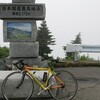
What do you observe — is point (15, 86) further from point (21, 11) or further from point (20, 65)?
point (21, 11)

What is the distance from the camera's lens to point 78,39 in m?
67.1

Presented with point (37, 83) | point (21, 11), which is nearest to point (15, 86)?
point (37, 83)

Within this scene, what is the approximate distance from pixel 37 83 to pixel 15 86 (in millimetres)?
565

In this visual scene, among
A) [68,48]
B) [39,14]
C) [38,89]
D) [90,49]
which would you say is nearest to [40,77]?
[38,89]

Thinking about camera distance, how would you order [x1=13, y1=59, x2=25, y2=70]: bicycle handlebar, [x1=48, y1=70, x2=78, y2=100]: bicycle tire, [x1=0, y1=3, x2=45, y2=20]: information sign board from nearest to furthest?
[x1=13, y1=59, x2=25, y2=70]: bicycle handlebar < [x1=48, y1=70, x2=78, y2=100]: bicycle tire < [x1=0, y1=3, x2=45, y2=20]: information sign board

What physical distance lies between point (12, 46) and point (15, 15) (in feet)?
4.26

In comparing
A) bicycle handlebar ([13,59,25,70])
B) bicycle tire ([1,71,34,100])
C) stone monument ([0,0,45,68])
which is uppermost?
stone monument ([0,0,45,68])

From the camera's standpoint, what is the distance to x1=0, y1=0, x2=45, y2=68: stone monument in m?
13.4

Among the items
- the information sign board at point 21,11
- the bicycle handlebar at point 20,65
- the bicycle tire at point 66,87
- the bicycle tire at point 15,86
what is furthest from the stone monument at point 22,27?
the bicycle handlebar at point 20,65

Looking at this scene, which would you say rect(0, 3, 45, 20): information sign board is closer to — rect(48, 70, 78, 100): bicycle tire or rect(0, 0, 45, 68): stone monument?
rect(0, 0, 45, 68): stone monument

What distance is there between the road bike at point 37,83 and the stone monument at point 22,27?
4.75 m

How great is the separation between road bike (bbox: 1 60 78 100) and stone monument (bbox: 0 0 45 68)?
4.75 meters

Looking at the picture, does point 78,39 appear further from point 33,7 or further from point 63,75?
point 63,75

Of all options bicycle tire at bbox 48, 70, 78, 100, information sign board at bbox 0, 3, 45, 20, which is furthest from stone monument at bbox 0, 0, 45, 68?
bicycle tire at bbox 48, 70, 78, 100
